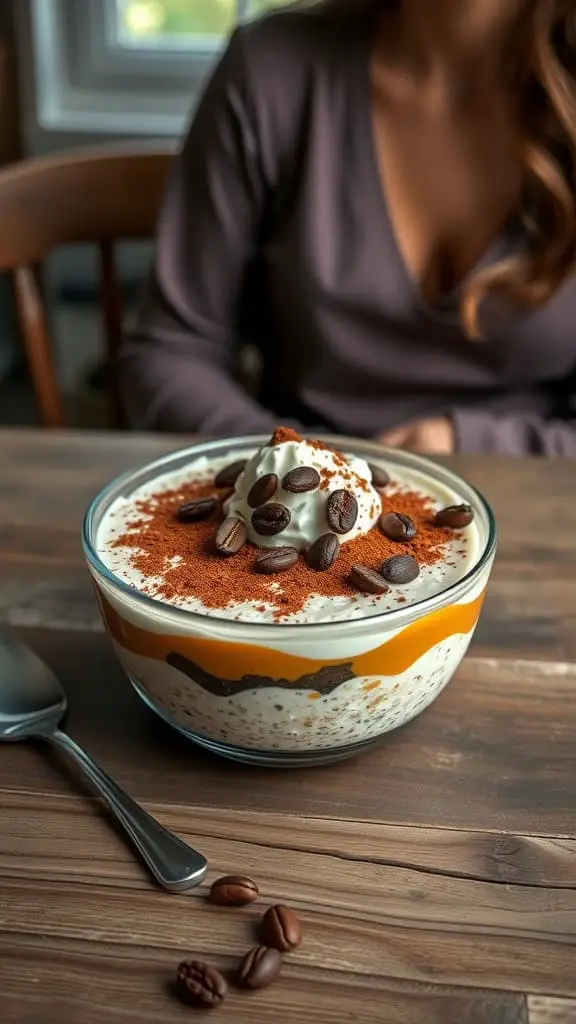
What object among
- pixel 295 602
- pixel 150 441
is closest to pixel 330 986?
pixel 295 602

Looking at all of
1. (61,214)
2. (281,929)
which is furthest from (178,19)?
(281,929)

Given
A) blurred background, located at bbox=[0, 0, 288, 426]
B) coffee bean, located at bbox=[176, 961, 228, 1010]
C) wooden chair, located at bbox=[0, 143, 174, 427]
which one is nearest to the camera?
coffee bean, located at bbox=[176, 961, 228, 1010]

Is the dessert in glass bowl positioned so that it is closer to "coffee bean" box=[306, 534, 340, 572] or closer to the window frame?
"coffee bean" box=[306, 534, 340, 572]

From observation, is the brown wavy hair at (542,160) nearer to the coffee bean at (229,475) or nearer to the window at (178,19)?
the coffee bean at (229,475)

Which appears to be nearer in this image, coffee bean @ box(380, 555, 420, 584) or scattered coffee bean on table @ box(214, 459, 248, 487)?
coffee bean @ box(380, 555, 420, 584)

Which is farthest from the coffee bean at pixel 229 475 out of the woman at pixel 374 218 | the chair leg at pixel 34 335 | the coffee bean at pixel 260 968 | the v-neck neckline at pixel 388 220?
the chair leg at pixel 34 335

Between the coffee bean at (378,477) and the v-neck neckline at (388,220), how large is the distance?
571mm

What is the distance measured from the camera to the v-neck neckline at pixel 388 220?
1307 mm

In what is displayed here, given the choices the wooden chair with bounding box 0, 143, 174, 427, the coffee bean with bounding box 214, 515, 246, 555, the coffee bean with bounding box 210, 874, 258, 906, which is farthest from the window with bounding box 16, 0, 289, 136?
the coffee bean with bounding box 210, 874, 258, 906

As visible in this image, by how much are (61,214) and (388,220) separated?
17.8 inches

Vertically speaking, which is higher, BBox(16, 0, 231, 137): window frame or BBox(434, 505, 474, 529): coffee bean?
BBox(434, 505, 474, 529): coffee bean

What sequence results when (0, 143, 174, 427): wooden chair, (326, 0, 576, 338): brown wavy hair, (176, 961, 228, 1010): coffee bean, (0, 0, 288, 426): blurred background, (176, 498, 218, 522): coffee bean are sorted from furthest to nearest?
(0, 0, 288, 426): blurred background < (0, 143, 174, 427): wooden chair < (326, 0, 576, 338): brown wavy hair < (176, 498, 218, 522): coffee bean < (176, 961, 228, 1010): coffee bean

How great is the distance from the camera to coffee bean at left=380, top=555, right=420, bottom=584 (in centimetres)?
65

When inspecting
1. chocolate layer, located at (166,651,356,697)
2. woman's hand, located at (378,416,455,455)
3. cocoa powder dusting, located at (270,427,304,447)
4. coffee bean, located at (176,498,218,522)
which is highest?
cocoa powder dusting, located at (270,427,304,447)
